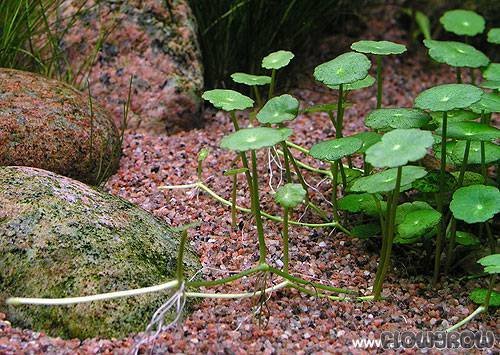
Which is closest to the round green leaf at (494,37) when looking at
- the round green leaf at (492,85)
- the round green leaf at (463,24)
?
the round green leaf at (463,24)

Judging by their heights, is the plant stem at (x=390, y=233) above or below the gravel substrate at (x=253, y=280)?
above

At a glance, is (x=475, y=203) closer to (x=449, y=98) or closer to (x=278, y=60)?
(x=449, y=98)

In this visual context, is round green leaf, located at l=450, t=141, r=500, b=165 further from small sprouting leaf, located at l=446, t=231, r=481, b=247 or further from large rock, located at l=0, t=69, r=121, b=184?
large rock, located at l=0, t=69, r=121, b=184

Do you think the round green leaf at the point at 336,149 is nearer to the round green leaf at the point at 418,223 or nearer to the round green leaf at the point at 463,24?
the round green leaf at the point at 418,223

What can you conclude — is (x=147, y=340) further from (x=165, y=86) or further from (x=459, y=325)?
(x=165, y=86)

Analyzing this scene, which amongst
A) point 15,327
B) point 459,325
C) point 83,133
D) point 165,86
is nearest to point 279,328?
point 459,325
